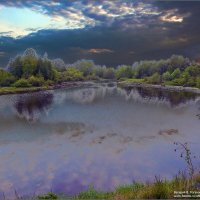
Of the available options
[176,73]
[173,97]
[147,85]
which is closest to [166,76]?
[147,85]

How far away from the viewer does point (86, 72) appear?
54312 millimetres

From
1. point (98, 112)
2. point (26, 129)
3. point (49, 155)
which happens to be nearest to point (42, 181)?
point (49, 155)

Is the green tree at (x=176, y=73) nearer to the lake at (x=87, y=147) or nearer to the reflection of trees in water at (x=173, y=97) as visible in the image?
the reflection of trees in water at (x=173, y=97)

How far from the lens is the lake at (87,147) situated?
11016 mm

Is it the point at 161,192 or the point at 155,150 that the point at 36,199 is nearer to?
the point at 161,192

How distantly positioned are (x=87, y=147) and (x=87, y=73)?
40.7 m

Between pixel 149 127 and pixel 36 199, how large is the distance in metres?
13.2

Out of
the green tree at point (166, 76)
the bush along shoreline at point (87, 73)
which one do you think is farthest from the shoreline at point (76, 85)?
the green tree at point (166, 76)

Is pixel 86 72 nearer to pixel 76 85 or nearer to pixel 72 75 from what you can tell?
pixel 72 75

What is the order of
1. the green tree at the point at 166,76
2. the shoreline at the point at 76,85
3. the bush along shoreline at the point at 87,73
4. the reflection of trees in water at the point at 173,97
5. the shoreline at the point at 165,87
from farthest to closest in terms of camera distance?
the green tree at the point at 166,76, the shoreline at the point at 165,87, the bush along shoreline at the point at 87,73, the shoreline at the point at 76,85, the reflection of trees in water at the point at 173,97

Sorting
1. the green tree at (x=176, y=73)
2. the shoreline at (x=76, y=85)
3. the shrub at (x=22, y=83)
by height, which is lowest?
the shoreline at (x=76, y=85)

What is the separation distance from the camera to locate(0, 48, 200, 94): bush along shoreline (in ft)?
148

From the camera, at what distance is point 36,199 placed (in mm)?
7879

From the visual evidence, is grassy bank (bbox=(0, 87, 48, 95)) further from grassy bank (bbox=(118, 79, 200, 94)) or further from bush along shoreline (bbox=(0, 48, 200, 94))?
grassy bank (bbox=(118, 79, 200, 94))
